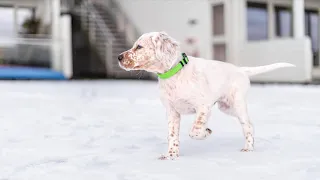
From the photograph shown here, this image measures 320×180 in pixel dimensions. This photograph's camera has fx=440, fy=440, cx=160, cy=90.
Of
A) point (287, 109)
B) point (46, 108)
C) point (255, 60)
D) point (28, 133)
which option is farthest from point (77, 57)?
point (28, 133)

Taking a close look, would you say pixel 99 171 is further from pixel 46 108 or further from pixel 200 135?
pixel 46 108

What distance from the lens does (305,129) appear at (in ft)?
13.9

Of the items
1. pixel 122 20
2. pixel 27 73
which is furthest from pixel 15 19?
pixel 27 73

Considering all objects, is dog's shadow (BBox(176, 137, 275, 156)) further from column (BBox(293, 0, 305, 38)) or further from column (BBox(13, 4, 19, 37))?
column (BBox(13, 4, 19, 37))

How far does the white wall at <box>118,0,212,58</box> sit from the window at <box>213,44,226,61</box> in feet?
1.27

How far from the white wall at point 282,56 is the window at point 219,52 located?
2.65ft

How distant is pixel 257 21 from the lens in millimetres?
18719

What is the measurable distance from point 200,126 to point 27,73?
14186 millimetres

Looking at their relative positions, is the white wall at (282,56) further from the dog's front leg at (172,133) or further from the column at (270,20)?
the dog's front leg at (172,133)

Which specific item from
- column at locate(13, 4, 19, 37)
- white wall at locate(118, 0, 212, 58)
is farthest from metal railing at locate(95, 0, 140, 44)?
column at locate(13, 4, 19, 37)

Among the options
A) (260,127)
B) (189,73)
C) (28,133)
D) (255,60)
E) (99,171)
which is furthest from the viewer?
(255,60)

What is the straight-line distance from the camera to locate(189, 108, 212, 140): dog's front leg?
8.58 ft

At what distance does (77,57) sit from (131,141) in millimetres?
14338

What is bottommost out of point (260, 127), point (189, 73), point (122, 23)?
point (260, 127)
